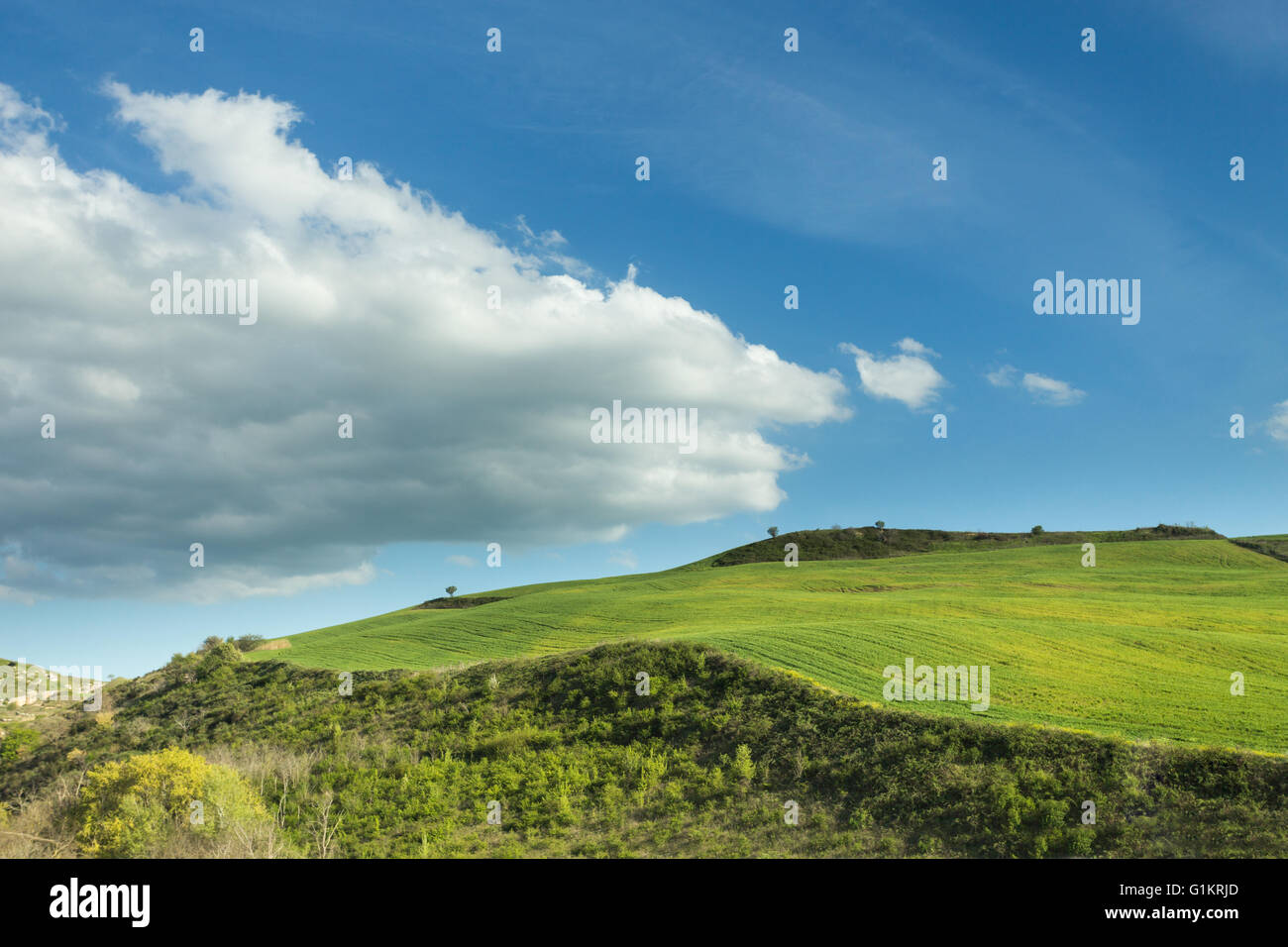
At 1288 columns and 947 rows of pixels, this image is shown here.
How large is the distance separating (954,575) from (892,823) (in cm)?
6186

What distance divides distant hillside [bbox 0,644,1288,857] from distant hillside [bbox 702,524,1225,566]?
8120 centimetres

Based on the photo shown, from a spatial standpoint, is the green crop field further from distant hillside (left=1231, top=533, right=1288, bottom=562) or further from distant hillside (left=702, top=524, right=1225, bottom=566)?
distant hillside (left=702, top=524, right=1225, bottom=566)

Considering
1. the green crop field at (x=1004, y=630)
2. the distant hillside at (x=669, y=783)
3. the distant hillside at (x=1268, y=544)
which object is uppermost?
the distant hillside at (x=1268, y=544)

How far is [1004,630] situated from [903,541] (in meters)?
82.9

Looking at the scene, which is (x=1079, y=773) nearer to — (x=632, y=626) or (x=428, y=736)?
(x=428, y=736)

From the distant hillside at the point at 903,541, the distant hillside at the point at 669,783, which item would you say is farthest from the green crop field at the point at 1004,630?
the distant hillside at the point at 903,541

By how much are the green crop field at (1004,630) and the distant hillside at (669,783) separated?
273cm

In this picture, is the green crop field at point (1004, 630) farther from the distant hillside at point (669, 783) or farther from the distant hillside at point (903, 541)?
the distant hillside at point (903, 541)

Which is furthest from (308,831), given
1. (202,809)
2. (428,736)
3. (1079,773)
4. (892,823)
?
(1079,773)

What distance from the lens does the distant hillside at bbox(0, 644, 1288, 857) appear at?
20234 millimetres

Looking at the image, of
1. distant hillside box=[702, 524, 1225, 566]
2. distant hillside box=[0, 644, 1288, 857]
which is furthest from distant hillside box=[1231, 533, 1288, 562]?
distant hillside box=[0, 644, 1288, 857]

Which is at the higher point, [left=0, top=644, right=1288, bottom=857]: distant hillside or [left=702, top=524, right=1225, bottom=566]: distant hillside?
[left=702, top=524, right=1225, bottom=566]: distant hillside

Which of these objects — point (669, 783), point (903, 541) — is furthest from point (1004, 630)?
point (903, 541)

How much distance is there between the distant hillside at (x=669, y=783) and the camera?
20234mm
